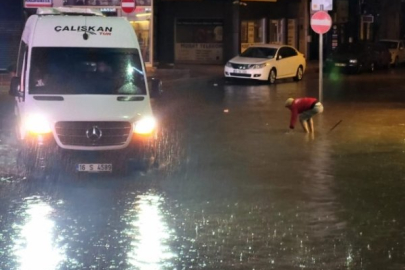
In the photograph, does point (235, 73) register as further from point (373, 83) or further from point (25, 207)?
point (25, 207)

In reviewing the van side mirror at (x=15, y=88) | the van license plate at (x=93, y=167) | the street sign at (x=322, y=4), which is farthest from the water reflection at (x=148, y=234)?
the street sign at (x=322, y=4)

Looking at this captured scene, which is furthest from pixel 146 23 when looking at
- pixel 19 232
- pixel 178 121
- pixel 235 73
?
pixel 19 232

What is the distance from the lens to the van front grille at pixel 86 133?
11188 mm

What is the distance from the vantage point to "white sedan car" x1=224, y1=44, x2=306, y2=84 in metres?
29.6

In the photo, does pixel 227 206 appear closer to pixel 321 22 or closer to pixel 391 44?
pixel 321 22

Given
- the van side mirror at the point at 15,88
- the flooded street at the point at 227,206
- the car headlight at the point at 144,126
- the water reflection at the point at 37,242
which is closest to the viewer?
the water reflection at the point at 37,242

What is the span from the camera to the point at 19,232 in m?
8.57

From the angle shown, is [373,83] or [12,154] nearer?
[12,154]

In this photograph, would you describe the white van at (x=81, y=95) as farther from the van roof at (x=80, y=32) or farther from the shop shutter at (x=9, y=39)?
the shop shutter at (x=9, y=39)

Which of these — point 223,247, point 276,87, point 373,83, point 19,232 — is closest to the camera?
point 223,247

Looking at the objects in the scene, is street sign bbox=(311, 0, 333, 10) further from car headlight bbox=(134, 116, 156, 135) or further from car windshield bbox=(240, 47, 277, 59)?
car headlight bbox=(134, 116, 156, 135)

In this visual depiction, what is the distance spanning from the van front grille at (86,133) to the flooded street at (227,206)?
1.86 ft

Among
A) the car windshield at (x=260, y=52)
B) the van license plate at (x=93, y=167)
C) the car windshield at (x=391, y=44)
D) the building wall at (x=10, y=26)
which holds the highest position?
the building wall at (x=10, y=26)

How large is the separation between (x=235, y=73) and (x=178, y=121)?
11741mm
